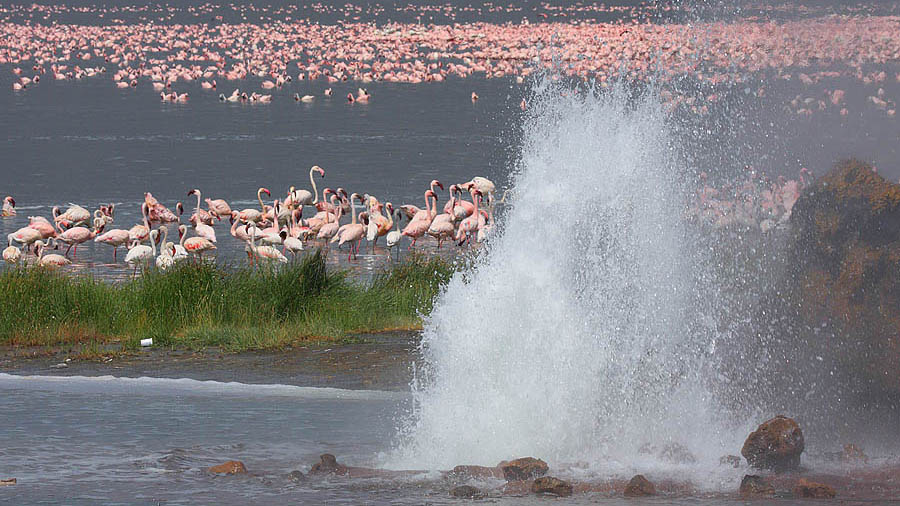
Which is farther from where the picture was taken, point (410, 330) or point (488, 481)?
point (410, 330)

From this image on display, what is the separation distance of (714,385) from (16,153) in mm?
29329

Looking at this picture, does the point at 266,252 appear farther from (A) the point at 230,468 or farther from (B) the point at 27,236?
(A) the point at 230,468

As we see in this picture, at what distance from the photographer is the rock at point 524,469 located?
11312mm

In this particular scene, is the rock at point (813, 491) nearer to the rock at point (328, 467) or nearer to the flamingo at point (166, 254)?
the rock at point (328, 467)

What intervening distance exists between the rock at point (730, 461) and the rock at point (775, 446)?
168mm

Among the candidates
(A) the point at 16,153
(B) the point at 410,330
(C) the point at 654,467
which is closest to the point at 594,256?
(C) the point at 654,467

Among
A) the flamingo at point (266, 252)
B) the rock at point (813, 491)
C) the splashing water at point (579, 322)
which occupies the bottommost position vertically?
the flamingo at point (266, 252)

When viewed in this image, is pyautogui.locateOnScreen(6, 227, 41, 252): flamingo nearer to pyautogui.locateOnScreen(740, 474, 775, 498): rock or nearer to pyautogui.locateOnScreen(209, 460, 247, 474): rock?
pyautogui.locateOnScreen(209, 460, 247, 474): rock

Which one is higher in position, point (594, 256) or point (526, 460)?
point (594, 256)

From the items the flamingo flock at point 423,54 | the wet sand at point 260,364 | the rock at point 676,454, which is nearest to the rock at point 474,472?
the rock at point 676,454

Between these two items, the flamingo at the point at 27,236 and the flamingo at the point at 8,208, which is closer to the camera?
the flamingo at the point at 27,236

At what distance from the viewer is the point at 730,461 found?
11.8 metres

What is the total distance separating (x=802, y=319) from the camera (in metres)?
13.4

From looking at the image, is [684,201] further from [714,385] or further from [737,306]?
[714,385]
